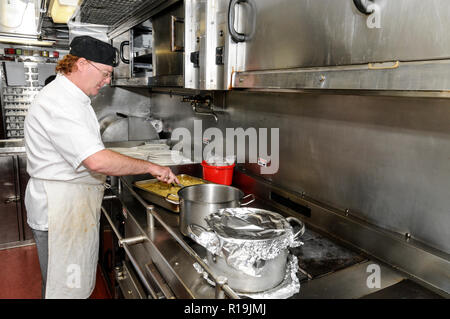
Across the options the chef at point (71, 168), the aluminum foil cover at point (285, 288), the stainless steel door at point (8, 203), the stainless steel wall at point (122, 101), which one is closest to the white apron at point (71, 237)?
the chef at point (71, 168)

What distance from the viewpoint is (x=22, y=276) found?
293cm

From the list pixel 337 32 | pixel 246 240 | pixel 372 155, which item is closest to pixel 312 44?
pixel 337 32

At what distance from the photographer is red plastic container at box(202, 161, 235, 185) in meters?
2.16

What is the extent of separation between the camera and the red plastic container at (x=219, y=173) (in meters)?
2.16

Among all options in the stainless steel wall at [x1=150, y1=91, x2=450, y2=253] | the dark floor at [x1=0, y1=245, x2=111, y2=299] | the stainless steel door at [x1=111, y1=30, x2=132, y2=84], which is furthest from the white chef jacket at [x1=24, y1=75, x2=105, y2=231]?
the stainless steel door at [x1=111, y1=30, x2=132, y2=84]

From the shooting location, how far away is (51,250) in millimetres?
1819

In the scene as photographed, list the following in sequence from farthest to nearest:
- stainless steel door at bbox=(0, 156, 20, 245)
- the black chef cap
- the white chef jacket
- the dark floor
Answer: stainless steel door at bbox=(0, 156, 20, 245) < the dark floor < the black chef cap < the white chef jacket

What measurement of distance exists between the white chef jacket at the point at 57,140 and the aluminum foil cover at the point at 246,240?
0.82 metres

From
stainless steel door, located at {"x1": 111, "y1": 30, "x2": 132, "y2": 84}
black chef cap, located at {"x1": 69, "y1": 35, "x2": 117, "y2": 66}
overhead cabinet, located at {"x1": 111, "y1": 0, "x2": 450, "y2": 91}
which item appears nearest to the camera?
overhead cabinet, located at {"x1": 111, "y1": 0, "x2": 450, "y2": 91}

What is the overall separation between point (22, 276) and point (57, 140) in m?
2.08

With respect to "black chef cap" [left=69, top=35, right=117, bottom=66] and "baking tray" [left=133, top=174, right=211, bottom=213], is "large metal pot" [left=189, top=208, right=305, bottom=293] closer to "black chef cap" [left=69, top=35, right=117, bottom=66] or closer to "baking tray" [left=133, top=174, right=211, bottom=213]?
"baking tray" [left=133, top=174, right=211, bottom=213]

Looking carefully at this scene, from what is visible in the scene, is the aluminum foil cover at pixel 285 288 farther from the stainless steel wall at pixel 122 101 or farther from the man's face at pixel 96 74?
the stainless steel wall at pixel 122 101

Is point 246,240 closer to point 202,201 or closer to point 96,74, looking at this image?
point 202,201

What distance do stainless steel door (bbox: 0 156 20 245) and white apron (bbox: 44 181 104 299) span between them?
6.47ft
